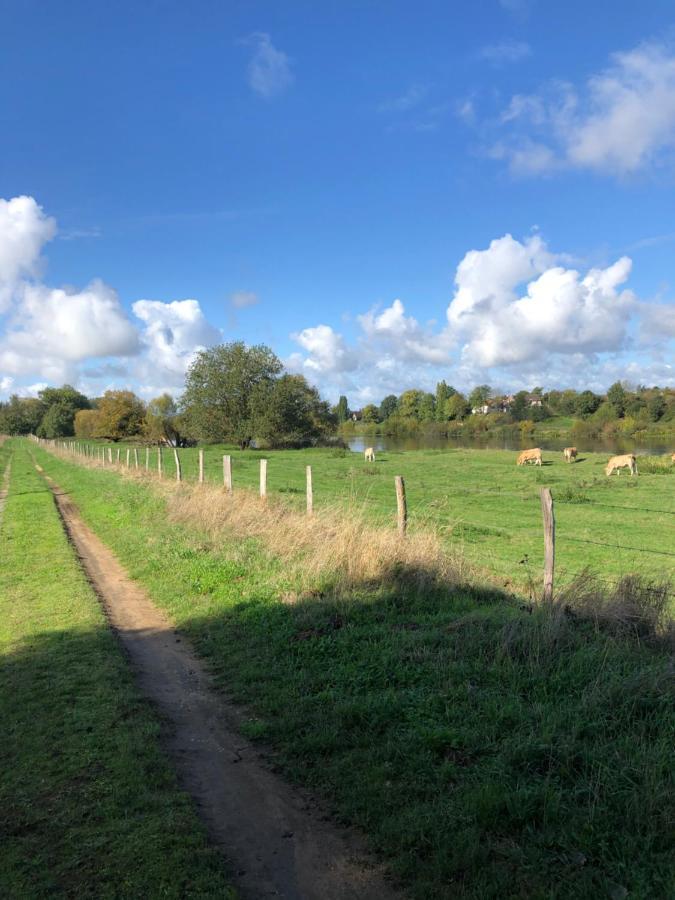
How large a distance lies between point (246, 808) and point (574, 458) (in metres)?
43.3

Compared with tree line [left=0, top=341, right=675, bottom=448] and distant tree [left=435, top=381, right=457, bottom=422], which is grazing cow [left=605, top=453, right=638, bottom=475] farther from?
distant tree [left=435, top=381, right=457, bottom=422]

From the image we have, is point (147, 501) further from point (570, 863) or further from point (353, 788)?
point (570, 863)

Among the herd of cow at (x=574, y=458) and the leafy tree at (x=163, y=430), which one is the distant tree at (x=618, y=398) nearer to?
the herd of cow at (x=574, y=458)

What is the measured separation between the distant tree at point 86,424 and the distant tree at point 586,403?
300 ft

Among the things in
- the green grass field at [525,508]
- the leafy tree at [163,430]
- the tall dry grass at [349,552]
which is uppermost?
the leafy tree at [163,430]

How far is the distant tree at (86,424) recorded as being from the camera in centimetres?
10669

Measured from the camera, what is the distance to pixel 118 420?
98375 mm

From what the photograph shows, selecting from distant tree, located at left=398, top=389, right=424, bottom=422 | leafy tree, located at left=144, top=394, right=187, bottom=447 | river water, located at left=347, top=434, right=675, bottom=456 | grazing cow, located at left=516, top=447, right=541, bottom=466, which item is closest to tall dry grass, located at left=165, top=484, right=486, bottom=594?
grazing cow, located at left=516, top=447, right=541, bottom=466

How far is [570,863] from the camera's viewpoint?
3113mm

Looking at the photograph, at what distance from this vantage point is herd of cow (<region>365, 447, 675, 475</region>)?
31495 millimetres

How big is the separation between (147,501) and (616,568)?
12665 mm

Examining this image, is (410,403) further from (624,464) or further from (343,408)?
(624,464)

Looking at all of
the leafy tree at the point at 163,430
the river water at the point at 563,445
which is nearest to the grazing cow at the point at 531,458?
the river water at the point at 563,445

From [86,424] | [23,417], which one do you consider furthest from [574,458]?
[23,417]
